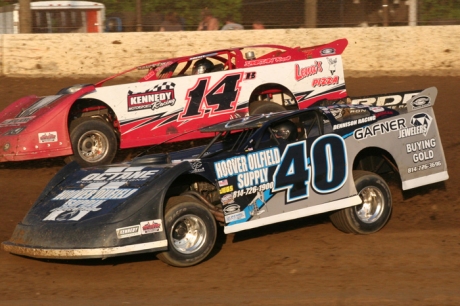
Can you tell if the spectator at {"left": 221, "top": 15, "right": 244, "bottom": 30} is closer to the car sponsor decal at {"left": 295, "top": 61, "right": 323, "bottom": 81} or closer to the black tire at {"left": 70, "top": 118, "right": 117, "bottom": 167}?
the car sponsor decal at {"left": 295, "top": 61, "right": 323, "bottom": 81}

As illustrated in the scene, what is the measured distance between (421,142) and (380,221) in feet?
3.12

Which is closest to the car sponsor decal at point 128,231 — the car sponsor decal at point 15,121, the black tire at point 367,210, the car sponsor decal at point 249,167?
the car sponsor decal at point 249,167

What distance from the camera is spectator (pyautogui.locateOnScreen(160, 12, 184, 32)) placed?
15.6 meters

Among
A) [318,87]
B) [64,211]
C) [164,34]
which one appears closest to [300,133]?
[64,211]

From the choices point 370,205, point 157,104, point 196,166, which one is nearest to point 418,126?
point 370,205

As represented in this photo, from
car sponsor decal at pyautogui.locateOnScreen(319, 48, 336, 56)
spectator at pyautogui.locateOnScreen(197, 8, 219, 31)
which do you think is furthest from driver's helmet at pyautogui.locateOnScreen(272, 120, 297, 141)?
spectator at pyautogui.locateOnScreen(197, 8, 219, 31)

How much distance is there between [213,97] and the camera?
10.1m

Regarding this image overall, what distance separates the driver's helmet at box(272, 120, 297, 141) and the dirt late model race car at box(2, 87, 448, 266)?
0.01 metres

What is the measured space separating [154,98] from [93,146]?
3.35 ft

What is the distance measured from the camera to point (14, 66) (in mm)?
14984

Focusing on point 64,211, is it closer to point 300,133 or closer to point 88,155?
point 300,133

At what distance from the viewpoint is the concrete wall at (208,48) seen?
15.0m

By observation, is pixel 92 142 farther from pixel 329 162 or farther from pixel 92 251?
pixel 92 251

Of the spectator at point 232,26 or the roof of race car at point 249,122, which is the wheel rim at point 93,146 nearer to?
the roof of race car at point 249,122
